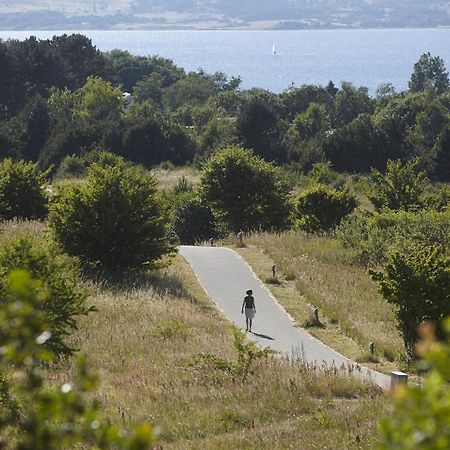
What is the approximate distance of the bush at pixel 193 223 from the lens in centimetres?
4106

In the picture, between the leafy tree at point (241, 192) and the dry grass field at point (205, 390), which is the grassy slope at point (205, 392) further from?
the leafy tree at point (241, 192)

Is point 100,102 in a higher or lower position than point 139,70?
higher

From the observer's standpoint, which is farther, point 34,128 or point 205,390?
point 34,128

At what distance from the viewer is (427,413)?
2855 mm

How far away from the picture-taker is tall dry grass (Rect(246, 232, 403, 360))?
19359 mm

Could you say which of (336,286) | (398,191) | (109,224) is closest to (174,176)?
(398,191)

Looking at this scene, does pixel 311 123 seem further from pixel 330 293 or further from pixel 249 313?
pixel 249 313

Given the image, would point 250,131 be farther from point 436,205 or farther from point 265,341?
point 265,341

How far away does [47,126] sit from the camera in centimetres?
7294

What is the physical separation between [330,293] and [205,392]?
34.3 ft

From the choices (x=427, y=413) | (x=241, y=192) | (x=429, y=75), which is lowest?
(x=429, y=75)

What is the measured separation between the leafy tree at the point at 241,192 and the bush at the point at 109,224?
42.3 ft

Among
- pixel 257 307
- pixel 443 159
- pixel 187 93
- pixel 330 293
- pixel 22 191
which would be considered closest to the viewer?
pixel 257 307

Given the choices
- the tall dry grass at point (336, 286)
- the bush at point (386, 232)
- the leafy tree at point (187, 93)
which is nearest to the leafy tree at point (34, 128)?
the leafy tree at point (187, 93)
